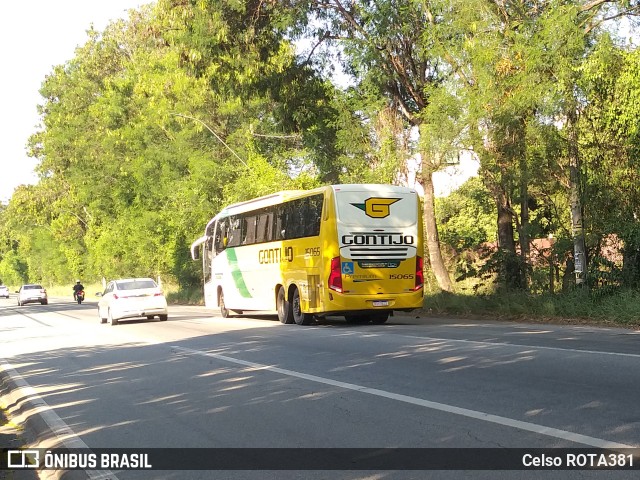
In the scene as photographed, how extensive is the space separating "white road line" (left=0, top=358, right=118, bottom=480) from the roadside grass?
12.5 meters

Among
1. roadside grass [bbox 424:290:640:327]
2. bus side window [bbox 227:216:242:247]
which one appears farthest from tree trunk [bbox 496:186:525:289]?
bus side window [bbox 227:216:242:247]

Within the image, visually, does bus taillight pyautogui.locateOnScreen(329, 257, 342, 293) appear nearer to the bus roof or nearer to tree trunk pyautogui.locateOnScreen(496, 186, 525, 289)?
the bus roof

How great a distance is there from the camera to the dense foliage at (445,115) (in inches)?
755

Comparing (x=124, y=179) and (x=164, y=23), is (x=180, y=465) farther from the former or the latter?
(x=124, y=179)

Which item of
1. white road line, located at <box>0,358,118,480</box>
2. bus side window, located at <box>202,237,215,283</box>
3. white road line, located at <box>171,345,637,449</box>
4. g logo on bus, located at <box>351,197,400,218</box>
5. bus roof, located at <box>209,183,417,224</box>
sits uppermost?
bus roof, located at <box>209,183,417,224</box>

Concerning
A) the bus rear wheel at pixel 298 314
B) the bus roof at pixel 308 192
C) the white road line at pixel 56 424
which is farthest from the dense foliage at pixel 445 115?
the white road line at pixel 56 424

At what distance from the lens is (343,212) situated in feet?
65.5

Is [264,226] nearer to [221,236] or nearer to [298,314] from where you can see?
[298,314]

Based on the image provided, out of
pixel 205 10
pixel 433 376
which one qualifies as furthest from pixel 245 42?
pixel 433 376

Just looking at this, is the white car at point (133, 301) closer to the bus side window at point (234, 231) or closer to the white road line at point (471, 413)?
the bus side window at point (234, 231)

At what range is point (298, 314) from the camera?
71.3ft

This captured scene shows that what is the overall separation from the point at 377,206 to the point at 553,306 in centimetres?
518

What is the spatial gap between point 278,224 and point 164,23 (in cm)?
1080

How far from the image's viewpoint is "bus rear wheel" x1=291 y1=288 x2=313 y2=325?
21.4 m
